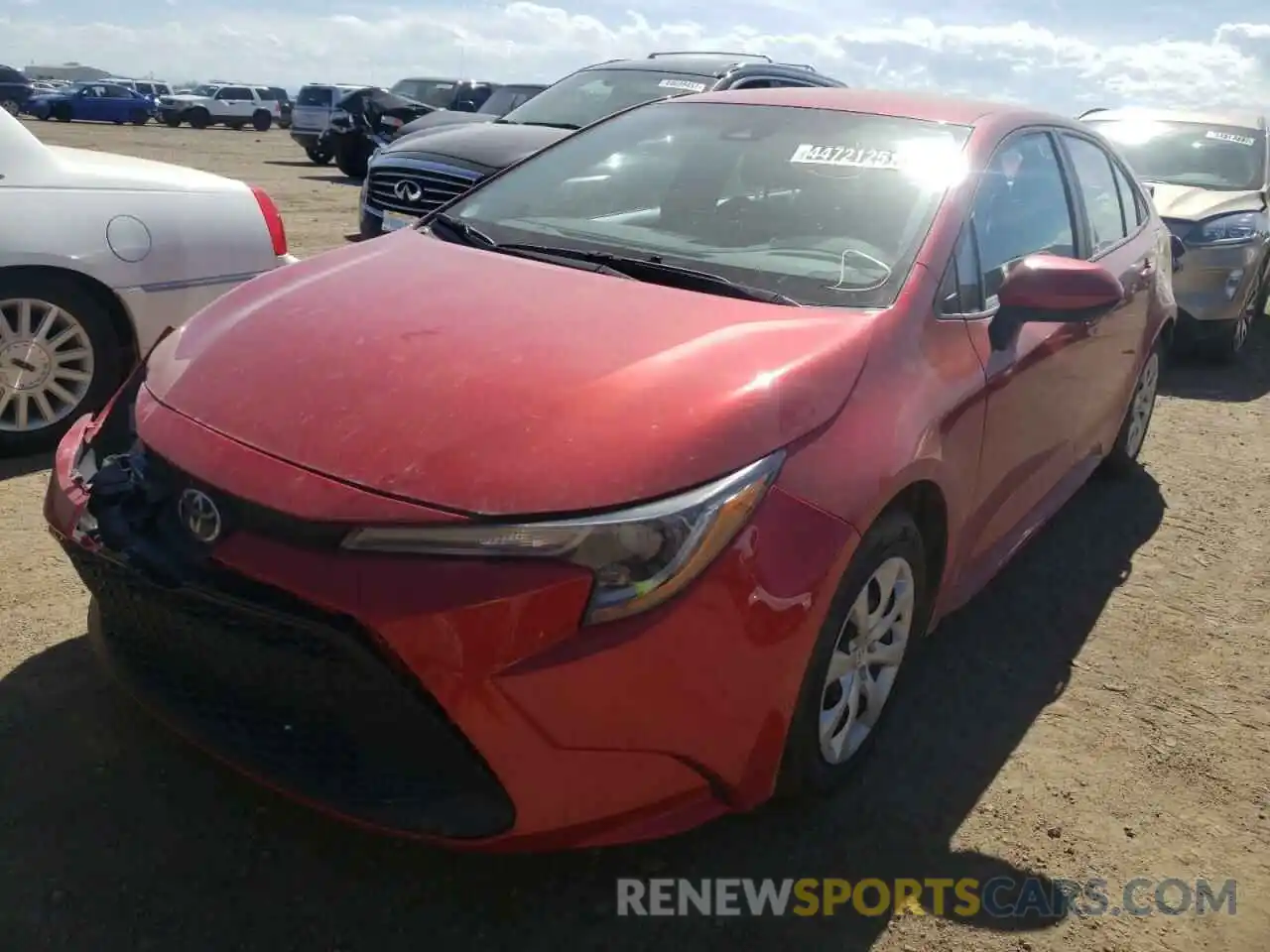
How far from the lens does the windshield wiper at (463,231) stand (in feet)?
10.2

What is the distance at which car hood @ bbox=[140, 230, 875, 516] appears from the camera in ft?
6.42

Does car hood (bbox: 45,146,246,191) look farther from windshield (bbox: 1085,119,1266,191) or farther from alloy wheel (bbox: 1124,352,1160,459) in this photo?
windshield (bbox: 1085,119,1266,191)

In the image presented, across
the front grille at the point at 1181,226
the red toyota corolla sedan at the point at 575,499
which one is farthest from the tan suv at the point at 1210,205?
the red toyota corolla sedan at the point at 575,499

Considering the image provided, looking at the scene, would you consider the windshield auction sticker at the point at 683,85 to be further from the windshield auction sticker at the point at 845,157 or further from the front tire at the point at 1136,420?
the windshield auction sticker at the point at 845,157

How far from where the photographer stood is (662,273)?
9.11 feet

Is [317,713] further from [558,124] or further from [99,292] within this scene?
[558,124]

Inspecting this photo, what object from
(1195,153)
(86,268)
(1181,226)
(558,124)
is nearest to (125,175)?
(86,268)

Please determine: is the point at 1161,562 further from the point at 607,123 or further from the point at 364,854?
the point at 364,854

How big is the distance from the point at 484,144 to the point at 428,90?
1631 cm

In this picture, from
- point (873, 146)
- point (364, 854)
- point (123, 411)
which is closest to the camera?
point (364, 854)

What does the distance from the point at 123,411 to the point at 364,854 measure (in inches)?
43.8

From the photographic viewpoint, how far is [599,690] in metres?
1.87

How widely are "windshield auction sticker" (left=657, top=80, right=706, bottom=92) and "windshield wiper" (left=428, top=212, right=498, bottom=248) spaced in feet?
17.6

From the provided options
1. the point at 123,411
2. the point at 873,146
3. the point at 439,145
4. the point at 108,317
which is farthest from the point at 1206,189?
the point at 123,411
